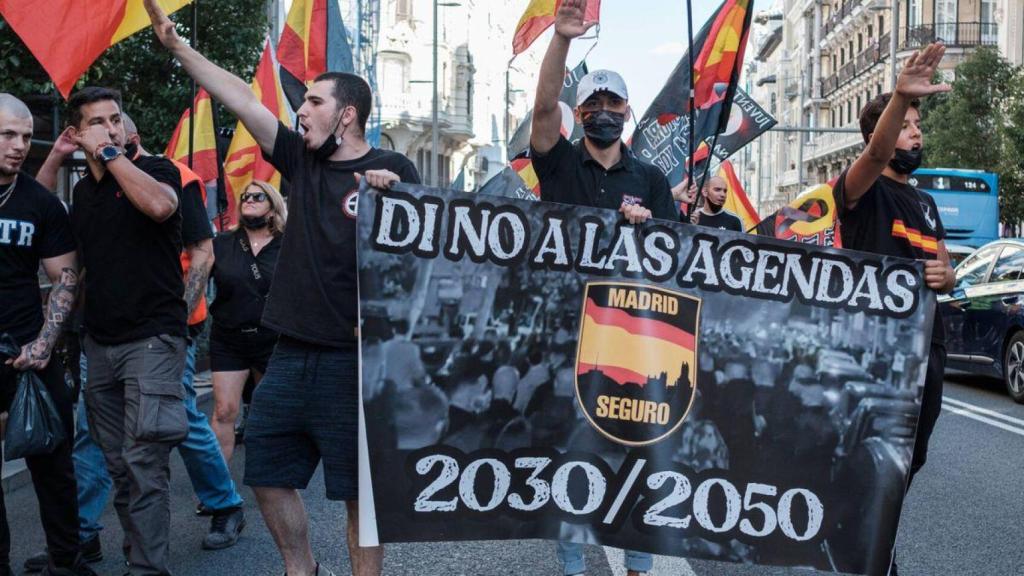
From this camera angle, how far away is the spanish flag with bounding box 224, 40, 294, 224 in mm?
11305

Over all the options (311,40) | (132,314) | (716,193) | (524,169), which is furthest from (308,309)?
(524,169)

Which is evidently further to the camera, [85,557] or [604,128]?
[85,557]

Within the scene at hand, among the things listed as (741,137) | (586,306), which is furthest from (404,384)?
(741,137)

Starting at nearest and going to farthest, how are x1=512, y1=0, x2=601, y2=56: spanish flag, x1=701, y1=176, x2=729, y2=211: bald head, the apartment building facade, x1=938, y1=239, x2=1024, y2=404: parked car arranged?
x1=701, y1=176, x2=729, y2=211: bald head
x1=512, y1=0, x2=601, y2=56: spanish flag
x1=938, y1=239, x2=1024, y2=404: parked car
the apartment building facade

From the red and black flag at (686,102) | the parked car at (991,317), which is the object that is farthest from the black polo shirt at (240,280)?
the parked car at (991,317)

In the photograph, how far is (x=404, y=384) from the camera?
4180 mm

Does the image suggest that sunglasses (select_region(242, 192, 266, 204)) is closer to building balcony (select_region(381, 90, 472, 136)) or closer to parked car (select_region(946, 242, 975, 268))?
parked car (select_region(946, 242, 975, 268))

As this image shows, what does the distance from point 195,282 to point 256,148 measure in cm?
616

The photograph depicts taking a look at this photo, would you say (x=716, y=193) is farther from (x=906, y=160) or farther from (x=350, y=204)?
(x=350, y=204)

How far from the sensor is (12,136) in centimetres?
496

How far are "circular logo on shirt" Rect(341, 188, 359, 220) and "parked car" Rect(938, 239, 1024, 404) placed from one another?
938 cm

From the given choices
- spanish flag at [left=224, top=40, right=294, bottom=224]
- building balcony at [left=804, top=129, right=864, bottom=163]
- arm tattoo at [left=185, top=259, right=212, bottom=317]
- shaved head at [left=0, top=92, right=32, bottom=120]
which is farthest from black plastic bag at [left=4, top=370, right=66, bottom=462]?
building balcony at [left=804, top=129, right=864, bottom=163]

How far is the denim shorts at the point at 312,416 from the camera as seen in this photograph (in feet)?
14.4

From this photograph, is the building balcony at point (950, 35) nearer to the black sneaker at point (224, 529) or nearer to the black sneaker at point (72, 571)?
the black sneaker at point (224, 529)
